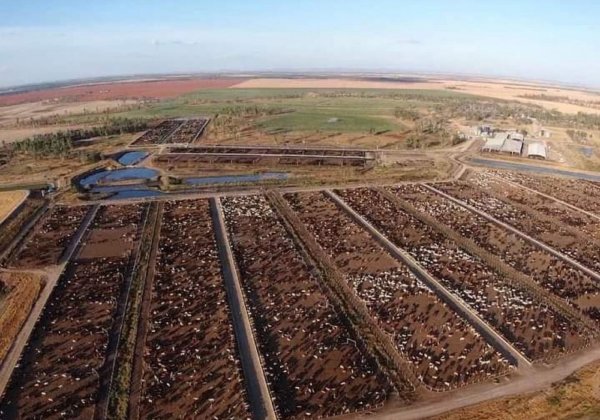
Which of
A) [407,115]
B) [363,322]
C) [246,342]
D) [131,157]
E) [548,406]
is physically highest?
[407,115]

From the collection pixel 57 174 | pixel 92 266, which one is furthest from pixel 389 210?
pixel 57 174

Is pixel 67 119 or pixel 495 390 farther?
pixel 67 119

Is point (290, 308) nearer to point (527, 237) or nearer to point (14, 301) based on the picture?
point (14, 301)

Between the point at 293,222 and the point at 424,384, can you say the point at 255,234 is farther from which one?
the point at 424,384

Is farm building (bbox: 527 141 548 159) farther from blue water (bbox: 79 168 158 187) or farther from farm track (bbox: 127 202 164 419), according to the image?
farm track (bbox: 127 202 164 419)

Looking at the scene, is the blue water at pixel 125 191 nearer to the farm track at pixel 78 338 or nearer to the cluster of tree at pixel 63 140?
the farm track at pixel 78 338

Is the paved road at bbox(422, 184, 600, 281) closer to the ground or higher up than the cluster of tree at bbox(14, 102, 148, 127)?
closer to the ground

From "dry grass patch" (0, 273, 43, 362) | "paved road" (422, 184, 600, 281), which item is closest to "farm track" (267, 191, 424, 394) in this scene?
"paved road" (422, 184, 600, 281)

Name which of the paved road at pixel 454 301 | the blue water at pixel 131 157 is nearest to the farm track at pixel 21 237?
the blue water at pixel 131 157

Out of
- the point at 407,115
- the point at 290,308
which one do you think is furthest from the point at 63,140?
the point at 407,115
